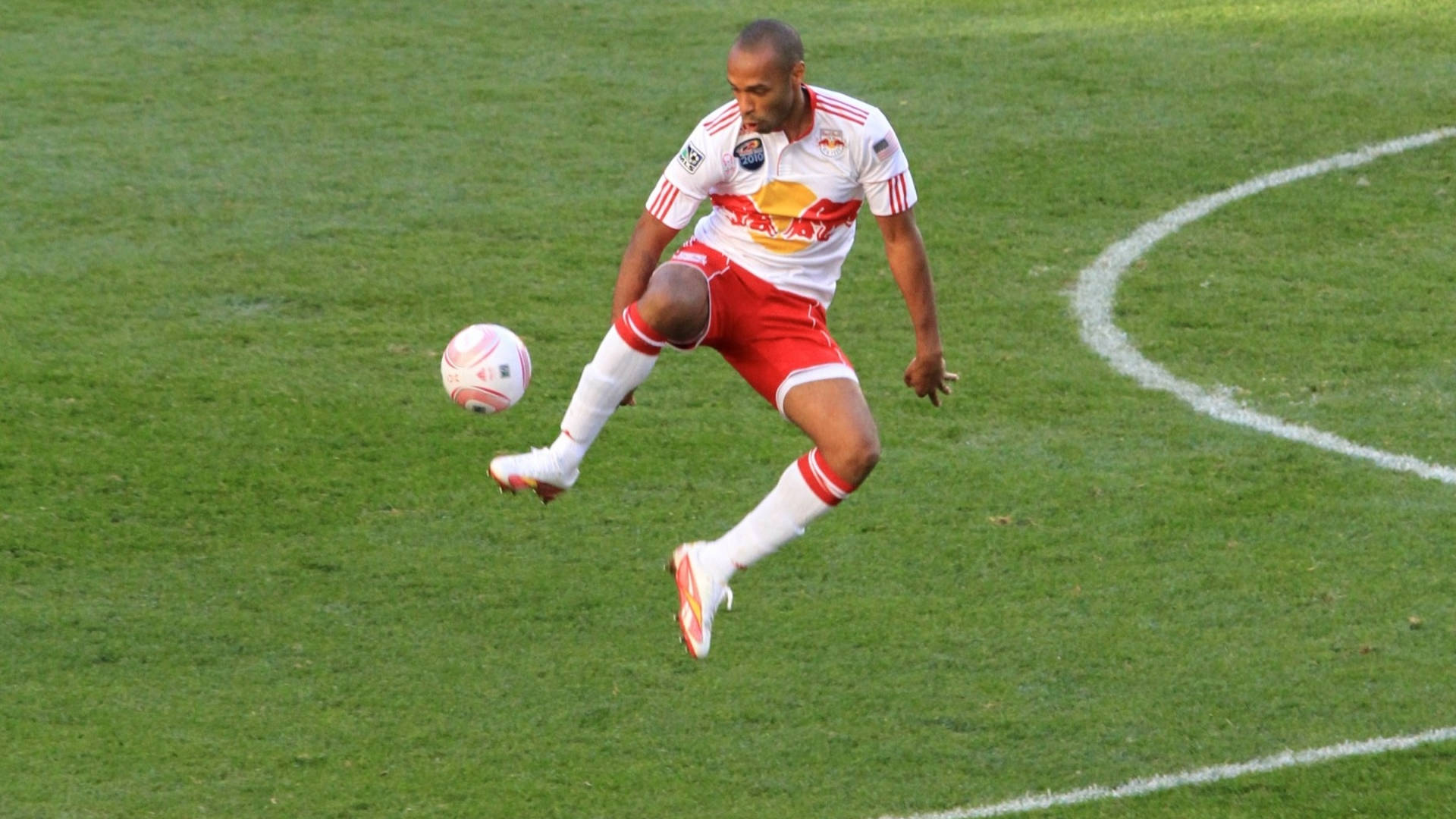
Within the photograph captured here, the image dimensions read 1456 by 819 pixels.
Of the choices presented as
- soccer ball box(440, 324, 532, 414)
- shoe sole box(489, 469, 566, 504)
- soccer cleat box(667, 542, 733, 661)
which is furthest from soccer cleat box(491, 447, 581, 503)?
soccer cleat box(667, 542, 733, 661)

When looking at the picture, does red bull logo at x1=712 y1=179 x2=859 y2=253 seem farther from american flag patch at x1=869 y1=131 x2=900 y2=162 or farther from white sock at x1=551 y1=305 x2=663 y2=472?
white sock at x1=551 y1=305 x2=663 y2=472

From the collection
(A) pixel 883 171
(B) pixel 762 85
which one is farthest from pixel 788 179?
(B) pixel 762 85

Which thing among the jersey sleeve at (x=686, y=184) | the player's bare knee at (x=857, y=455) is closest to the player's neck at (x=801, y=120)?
the jersey sleeve at (x=686, y=184)

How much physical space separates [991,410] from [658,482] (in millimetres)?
1677

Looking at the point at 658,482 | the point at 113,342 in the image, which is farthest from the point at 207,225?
the point at 658,482

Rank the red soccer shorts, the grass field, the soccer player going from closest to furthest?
the soccer player < the red soccer shorts < the grass field

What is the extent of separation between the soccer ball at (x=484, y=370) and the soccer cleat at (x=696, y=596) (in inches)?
30.4

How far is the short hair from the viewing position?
5.59 m

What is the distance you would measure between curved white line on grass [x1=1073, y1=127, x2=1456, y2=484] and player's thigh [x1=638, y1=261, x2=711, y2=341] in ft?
12.3

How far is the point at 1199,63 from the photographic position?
13422mm

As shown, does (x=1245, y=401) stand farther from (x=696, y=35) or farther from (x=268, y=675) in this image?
(x=696, y=35)

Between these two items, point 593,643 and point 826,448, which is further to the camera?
point 593,643

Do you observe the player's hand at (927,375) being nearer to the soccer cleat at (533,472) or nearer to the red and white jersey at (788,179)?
the red and white jersey at (788,179)

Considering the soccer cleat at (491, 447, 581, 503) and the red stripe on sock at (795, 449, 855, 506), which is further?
the soccer cleat at (491, 447, 581, 503)
